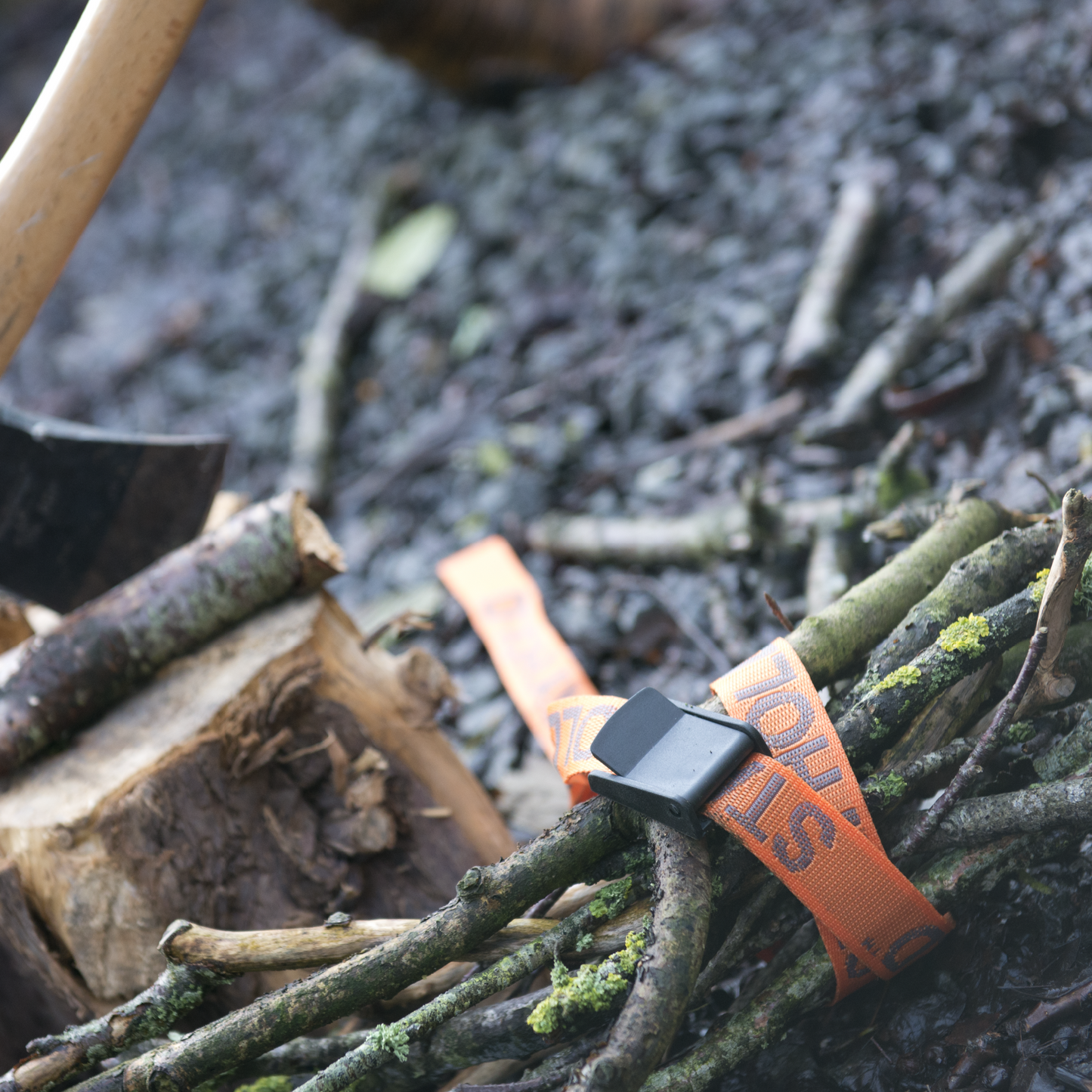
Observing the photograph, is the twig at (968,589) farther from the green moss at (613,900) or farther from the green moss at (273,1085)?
the green moss at (273,1085)

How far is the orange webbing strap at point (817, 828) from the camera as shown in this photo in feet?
4.14

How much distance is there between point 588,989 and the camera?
1.23 meters

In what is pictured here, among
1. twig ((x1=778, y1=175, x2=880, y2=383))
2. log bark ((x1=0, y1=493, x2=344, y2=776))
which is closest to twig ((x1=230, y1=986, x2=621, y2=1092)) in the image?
log bark ((x1=0, y1=493, x2=344, y2=776))

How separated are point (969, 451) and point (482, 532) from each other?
6.02 feet

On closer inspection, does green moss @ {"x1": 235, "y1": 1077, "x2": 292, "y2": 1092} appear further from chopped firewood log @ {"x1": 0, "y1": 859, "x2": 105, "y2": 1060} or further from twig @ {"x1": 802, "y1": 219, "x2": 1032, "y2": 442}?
twig @ {"x1": 802, "y1": 219, "x2": 1032, "y2": 442}

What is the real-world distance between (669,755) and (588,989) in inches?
13.4

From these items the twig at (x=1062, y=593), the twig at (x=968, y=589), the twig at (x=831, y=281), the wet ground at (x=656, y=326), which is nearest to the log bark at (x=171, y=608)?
the wet ground at (x=656, y=326)

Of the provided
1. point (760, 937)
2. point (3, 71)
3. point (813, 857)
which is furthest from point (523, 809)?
point (3, 71)

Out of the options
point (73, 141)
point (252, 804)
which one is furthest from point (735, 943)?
point (73, 141)

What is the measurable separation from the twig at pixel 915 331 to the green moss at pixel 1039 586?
1481 millimetres

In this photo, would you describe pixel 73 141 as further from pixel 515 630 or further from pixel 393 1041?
pixel 393 1041

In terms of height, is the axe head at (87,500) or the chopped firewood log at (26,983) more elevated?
the axe head at (87,500)

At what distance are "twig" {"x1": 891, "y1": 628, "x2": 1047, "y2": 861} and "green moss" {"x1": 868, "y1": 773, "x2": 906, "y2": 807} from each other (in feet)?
0.16

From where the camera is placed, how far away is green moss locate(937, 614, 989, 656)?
→ 4.55 ft
